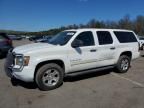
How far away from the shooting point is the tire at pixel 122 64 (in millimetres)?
8353

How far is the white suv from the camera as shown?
19.4ft

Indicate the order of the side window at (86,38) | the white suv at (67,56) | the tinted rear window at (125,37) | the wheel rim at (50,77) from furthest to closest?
1. the tinted rear window at (125,37)
2. the side window at (86,38)
3. the wheel rim at (50,77)
4. the white suv at (67,56)

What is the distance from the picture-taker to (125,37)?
8602mm

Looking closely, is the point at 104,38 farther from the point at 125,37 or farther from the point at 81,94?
the point at 81,94

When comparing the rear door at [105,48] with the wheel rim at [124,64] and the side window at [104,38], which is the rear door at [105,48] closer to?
the side window at [104,38]

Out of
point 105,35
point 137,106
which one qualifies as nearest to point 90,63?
point 105,35

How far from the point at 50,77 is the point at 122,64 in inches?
145

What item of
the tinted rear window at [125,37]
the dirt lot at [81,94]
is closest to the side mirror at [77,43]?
the dirt lot at [81,94]

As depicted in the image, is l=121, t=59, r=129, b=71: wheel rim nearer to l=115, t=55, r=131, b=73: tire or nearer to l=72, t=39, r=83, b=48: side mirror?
l=115, t=55, r=131, b=73: tire

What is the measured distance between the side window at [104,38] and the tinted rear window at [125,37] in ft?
1.62

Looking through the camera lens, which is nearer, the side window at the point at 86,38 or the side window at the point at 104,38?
the side window at the point at 86,38

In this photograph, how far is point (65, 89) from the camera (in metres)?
6.29

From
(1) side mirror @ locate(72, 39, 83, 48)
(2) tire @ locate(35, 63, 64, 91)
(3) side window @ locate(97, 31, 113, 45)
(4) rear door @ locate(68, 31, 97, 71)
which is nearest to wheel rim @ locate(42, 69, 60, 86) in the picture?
(2) tire @ locate(35, 63, 64, 91)

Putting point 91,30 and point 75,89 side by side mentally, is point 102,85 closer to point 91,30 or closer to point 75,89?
point 75,89
